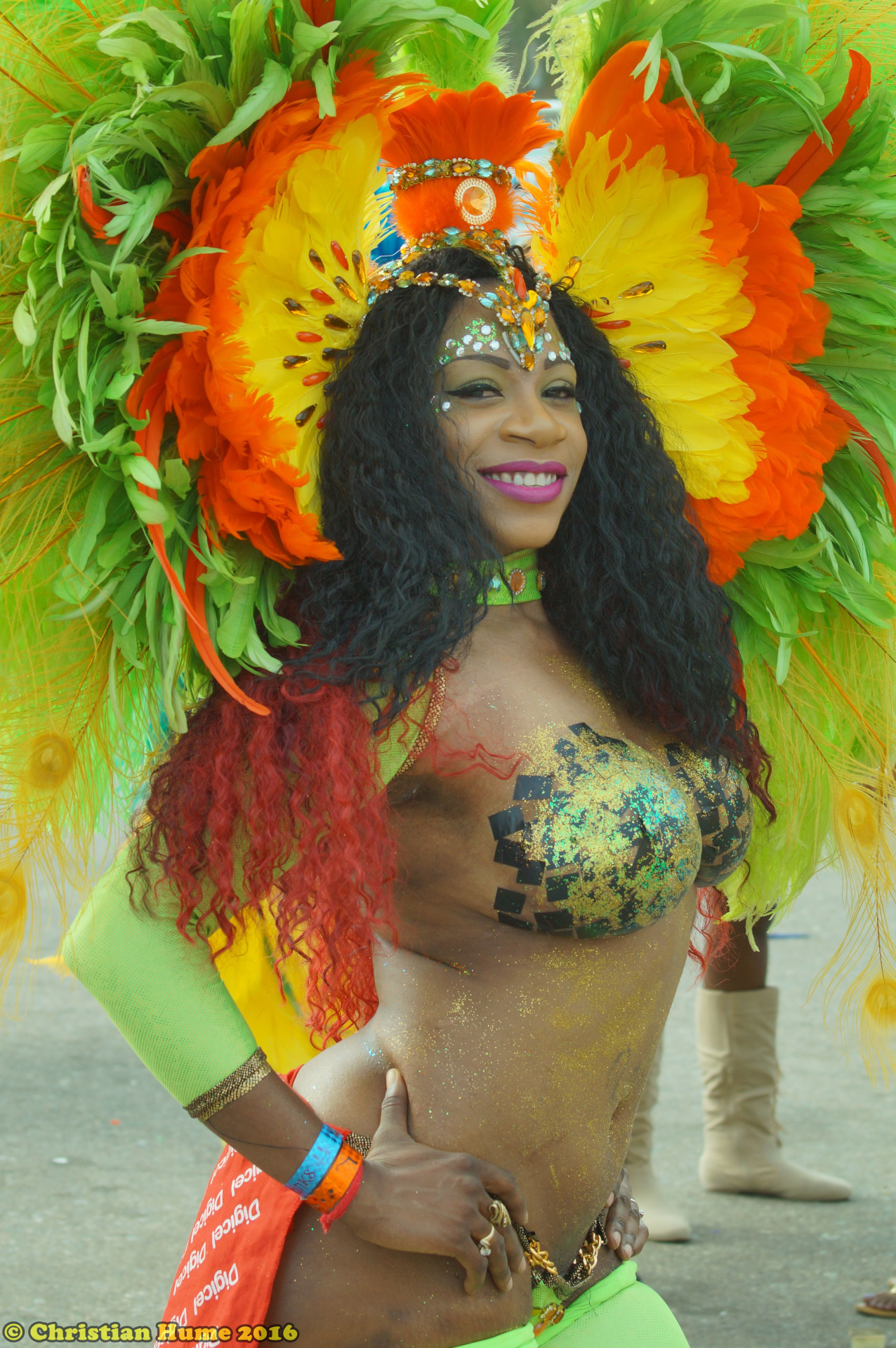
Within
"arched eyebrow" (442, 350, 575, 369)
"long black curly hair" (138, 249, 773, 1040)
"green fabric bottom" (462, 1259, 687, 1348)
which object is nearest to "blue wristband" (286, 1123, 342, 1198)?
"long black curly hair" (138, 249, 773, 1040)

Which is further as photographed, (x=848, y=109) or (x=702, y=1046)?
(x=702, y=1046)

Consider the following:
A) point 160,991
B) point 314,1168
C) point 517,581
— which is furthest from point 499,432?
point 314,1168

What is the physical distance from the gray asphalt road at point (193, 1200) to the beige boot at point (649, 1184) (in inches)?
1.9

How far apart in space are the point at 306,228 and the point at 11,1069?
12.1 ft

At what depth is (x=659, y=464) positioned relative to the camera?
2131 millimetres

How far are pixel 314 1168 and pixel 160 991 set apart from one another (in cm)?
27

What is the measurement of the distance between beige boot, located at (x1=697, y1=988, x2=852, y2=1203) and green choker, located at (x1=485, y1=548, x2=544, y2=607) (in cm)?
220

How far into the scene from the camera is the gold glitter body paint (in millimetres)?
1721

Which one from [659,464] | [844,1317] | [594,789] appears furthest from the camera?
[844,1317]

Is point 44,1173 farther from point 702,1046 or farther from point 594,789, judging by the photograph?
point 594,789

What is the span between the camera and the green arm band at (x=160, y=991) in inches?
64.7

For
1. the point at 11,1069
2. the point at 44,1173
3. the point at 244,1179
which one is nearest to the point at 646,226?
the point at 244,1179

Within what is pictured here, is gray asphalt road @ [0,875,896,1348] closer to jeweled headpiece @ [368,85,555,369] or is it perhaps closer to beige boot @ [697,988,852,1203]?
beige boot @ [697,988,852,1203]

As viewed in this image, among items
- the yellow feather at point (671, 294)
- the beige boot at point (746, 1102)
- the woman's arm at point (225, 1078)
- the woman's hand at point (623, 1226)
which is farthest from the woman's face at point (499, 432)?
the beige boot at point (746, 1102)
